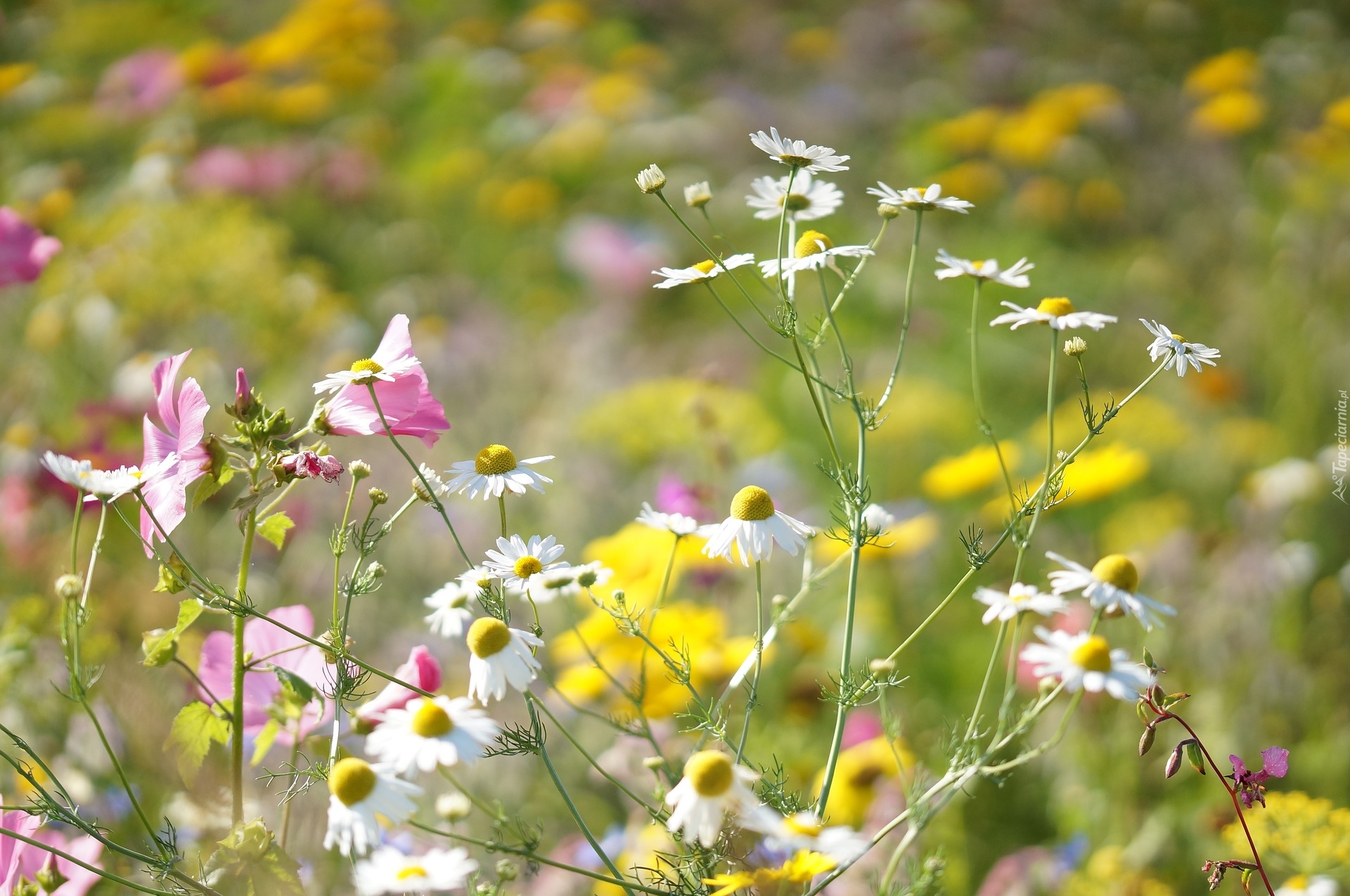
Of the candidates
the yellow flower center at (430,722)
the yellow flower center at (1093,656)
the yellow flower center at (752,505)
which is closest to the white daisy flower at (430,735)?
the yellow flower center at (430,722)

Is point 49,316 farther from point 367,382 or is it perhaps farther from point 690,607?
point 367,382

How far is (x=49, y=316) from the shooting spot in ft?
8.30

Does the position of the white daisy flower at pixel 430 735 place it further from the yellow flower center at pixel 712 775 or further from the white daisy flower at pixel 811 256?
the white daisy flower at pixel 811 256

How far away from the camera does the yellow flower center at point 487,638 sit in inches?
24.6

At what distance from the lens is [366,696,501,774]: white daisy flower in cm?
56

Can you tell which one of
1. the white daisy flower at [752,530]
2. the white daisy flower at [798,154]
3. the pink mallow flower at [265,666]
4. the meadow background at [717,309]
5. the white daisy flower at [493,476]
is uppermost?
the white daisy flower at [798,154]

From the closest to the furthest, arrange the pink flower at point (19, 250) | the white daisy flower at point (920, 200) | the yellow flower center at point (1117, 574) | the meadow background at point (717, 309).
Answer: the yellow flower center at point (1117, 574)
the white daisy flower at point (920, 200)
the pink flower at point (19, 250)
the meadow background at point (717, 309)

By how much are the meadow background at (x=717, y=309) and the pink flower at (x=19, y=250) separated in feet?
1.27

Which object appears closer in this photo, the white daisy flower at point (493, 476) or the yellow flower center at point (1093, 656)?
the yellow flower center at point (1093, 656)

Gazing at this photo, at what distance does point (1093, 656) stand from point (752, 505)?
24cm

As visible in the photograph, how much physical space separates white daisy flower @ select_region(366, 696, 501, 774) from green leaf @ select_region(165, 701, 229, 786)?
19 cm

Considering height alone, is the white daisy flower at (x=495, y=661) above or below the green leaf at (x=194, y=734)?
above

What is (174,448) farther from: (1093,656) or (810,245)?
(1093,656)

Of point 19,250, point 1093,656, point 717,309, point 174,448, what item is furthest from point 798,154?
point 717,309
